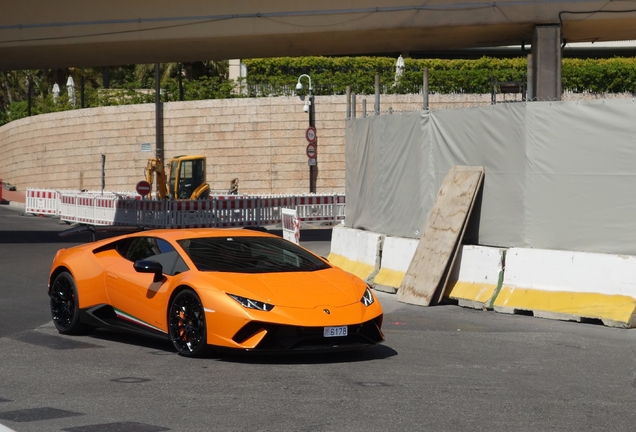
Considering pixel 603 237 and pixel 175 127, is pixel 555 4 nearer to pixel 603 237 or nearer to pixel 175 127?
pixel 603 237

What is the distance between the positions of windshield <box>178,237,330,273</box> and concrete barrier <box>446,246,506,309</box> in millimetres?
3710

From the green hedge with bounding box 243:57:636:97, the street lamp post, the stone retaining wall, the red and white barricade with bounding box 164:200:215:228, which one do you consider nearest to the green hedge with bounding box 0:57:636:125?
the green hedge with bounding box 243:57:636:97

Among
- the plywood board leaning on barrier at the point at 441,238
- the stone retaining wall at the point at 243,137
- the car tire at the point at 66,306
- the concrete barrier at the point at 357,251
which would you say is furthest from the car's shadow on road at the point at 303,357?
the stone retaining wall at the point at 243,137

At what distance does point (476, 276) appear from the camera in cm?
1403

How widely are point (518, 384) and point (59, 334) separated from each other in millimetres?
5324

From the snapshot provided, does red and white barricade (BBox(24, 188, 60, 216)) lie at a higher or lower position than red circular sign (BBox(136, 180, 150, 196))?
lower

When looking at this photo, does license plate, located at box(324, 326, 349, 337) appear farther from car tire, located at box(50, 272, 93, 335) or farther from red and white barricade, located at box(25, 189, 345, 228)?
red and white barricade, located at box(25, 189, 345, 228)

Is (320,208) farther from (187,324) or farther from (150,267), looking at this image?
(187,324)

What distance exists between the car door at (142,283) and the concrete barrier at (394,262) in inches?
217

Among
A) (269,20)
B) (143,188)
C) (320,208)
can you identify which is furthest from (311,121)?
(269,20)

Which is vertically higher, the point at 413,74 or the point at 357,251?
the point at 413,74

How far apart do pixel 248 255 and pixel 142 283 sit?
1079 mm

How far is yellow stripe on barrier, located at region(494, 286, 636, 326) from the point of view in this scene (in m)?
12.1

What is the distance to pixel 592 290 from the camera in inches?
496
